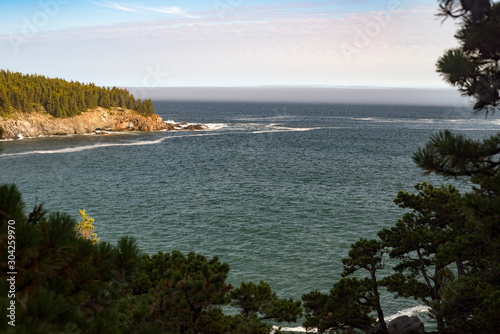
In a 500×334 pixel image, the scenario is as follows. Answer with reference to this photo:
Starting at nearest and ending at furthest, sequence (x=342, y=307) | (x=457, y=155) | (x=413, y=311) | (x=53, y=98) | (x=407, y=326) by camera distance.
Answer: (x=457, y=155)
(x=342, y=307)
(x=407, y=326)
(x=413, y=311)
(x=53, y=98)

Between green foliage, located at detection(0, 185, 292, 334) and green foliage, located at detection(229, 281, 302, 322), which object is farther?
green foliage, located at detection(229, 281, 302, 322)

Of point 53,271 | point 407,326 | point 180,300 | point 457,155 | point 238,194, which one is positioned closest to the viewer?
point 53,271

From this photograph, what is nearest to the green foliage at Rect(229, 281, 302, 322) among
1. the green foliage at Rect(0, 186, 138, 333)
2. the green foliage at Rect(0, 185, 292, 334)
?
the green foliage at Rect(0, 185, 292, 334)

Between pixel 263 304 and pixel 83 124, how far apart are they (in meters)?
130

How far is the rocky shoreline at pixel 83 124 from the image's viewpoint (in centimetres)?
11189

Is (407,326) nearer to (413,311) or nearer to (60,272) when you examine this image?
(413,311)

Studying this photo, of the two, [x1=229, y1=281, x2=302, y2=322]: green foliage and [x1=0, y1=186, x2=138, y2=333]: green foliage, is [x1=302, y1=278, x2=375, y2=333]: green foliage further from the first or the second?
[x1=0, y1=186, x2=138, y2=333]: green foliage

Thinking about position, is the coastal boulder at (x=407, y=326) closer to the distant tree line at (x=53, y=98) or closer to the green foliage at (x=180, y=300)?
the green foliage at (x=180, y=300)

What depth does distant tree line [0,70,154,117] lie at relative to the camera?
11525 cm

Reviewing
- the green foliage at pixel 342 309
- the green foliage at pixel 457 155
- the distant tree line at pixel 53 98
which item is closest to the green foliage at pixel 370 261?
the green foliage at pixel 342 309

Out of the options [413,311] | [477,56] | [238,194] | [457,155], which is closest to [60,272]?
[457,155]

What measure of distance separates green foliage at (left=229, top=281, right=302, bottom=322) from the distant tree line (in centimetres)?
12094

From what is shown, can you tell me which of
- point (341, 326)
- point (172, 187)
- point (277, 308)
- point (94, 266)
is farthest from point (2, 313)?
point (172, 187)

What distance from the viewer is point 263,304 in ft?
47.5
